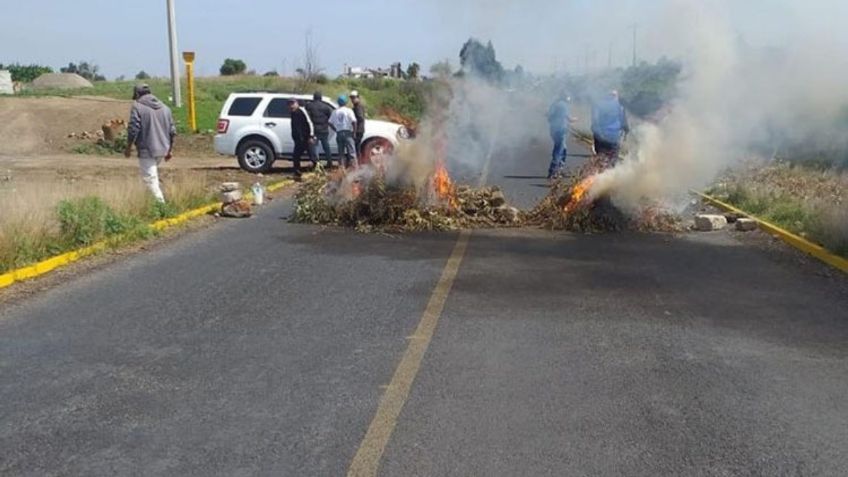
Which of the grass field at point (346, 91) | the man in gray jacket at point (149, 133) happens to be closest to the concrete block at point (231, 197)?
the man in gray jacket at point (149, 133)

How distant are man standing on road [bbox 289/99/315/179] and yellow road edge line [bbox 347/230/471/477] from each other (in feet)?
38.2

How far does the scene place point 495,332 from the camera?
22.2 feet

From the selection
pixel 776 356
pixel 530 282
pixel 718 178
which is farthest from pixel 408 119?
pixel 776 356

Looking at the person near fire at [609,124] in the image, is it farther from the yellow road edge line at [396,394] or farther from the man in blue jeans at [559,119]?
the yellow road edge line at [396,394]

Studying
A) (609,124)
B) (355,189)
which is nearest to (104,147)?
(355,189)

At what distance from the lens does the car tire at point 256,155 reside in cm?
2064

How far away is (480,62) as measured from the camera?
14211 mm

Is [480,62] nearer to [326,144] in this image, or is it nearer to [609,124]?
[609,124]

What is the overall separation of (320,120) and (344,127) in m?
1.23

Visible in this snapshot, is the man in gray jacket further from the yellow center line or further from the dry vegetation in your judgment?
the yellow center line

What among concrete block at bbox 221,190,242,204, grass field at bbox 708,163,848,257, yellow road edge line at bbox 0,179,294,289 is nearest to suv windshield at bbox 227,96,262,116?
concrete block at bbox 221,190,242,204

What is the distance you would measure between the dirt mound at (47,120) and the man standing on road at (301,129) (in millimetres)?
11857

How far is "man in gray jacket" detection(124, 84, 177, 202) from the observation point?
1251cm

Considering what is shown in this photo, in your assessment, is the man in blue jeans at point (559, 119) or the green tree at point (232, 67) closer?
the man in blue jeans at point (559, 119)
